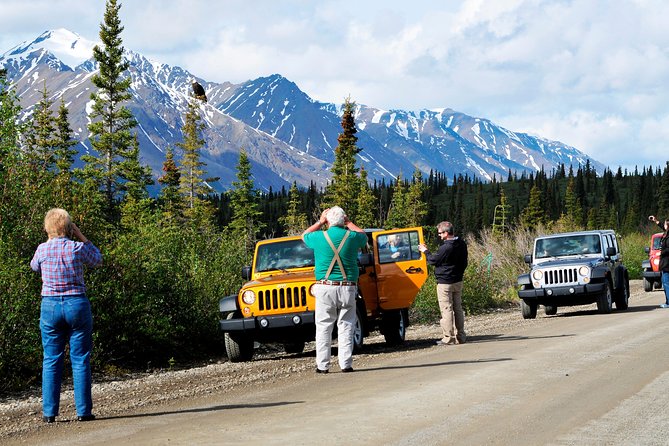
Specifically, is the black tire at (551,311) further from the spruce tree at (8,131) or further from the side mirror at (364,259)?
the spruce tree at (8,131)

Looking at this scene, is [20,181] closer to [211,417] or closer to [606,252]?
[211,417]

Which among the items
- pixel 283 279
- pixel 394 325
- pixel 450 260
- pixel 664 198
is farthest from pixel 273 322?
pixel 664 198

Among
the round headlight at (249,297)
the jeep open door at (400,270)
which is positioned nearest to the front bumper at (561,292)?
the jeep open door at (400,270)

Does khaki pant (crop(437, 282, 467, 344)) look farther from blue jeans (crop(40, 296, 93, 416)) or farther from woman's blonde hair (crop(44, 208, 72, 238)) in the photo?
woman's blonde hair (crop(44, 208, 72, 238))

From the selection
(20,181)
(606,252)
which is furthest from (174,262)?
(606,252)

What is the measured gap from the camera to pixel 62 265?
8453 mm

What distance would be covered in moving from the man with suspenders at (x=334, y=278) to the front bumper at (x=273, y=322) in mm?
1817

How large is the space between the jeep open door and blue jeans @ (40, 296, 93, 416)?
7.17 m

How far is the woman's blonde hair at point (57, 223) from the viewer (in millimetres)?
8516

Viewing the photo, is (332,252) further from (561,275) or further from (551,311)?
(551,311)

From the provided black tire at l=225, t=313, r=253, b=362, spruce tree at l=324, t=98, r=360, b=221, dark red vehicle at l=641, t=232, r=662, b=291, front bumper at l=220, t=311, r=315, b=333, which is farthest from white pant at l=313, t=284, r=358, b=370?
spruce tree at l=324, t=98, r=360, b=221

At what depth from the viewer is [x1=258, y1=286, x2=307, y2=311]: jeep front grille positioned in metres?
13.6

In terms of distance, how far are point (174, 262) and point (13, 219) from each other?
3704 mm

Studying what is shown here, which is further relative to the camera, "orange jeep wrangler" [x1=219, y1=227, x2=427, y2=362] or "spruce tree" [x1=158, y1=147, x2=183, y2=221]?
"spruce tree" [x1=158, y1=147, x2=183, y2=221]
